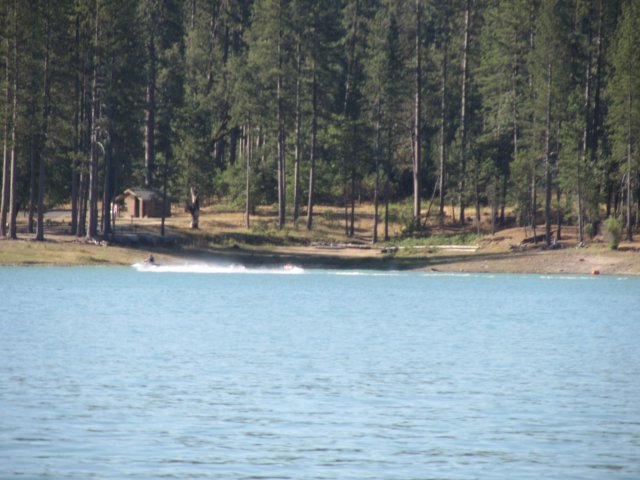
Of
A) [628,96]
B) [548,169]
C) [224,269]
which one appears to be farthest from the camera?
[548,169]

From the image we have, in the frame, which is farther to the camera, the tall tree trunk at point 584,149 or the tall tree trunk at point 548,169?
the tall tree trunk at point 548,169

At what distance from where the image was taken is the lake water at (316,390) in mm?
19828

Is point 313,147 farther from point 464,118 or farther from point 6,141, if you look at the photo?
point 6,141

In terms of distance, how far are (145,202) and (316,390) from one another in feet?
268

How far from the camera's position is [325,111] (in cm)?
10900

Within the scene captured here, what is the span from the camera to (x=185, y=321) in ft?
157

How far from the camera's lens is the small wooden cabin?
108 meters

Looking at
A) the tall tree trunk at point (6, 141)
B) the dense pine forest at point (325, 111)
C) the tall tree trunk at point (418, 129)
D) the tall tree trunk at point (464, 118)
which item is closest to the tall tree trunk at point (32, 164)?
the dense pine forest at point (325, 111)

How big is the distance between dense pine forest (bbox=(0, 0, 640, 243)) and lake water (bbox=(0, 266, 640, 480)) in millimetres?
33453

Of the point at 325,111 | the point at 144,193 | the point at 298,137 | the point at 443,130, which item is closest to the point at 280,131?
the point at 298,137

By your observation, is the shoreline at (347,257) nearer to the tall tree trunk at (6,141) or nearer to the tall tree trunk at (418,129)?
the tall tree trunk at (6,141)

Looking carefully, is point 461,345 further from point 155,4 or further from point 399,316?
point 155,4

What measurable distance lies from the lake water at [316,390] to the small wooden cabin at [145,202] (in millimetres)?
49778

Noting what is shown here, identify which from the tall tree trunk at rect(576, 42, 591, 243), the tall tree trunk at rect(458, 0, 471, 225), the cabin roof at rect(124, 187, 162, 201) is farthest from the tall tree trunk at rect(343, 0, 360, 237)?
the tall tree trunk at rect(576, 42, 591, 243)
